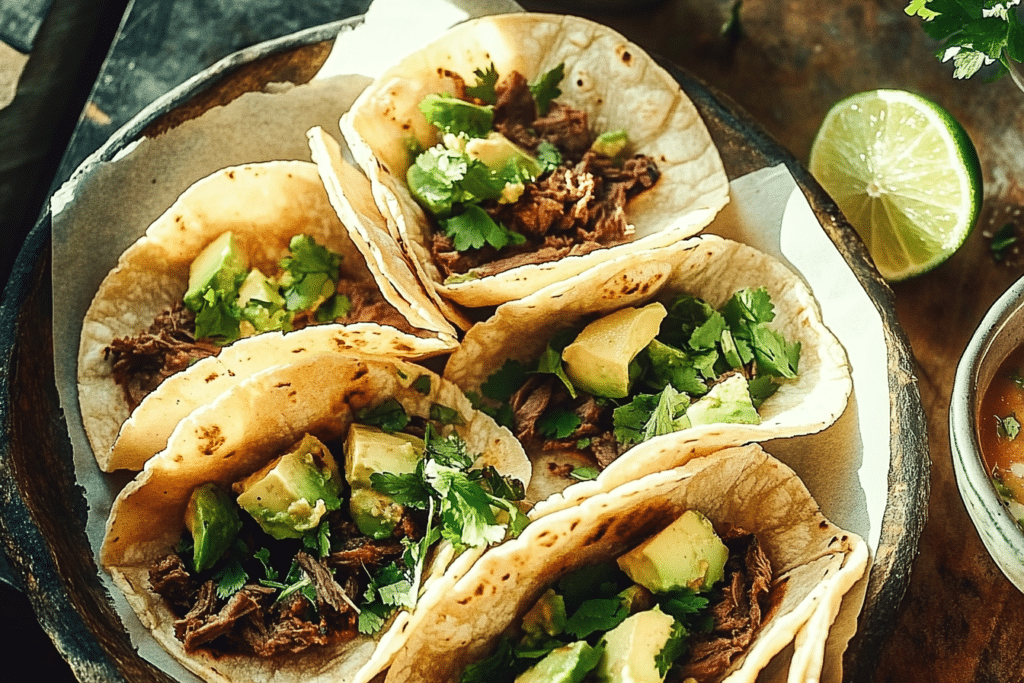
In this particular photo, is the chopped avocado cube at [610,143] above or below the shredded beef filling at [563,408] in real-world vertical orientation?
above

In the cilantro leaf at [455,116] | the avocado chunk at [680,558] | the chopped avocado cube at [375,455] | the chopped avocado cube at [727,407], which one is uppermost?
the cilantro leaf at [455,116]

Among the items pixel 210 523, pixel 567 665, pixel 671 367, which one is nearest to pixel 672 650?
pixel 567 665

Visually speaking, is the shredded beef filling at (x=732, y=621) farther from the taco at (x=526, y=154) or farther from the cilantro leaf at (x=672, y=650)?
the taco at (x=526, y=154)

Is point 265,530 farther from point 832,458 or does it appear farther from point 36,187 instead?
point 36,187

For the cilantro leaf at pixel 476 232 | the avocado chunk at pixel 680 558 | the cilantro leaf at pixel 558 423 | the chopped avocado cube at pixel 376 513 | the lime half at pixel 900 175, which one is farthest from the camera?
the lime half at pixel 900 175

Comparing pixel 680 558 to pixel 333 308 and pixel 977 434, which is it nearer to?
pixel 977 434

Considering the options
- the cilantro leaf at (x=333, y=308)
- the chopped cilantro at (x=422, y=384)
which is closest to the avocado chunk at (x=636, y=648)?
the chopped cilantro at (x=422, y=384)

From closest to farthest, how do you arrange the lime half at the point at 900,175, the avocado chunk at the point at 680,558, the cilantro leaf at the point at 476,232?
1. the avocado chunk at the point at 680,558
2. the cilantro leaf at the point at 476,232
3. the lime half at the point at 900,175
